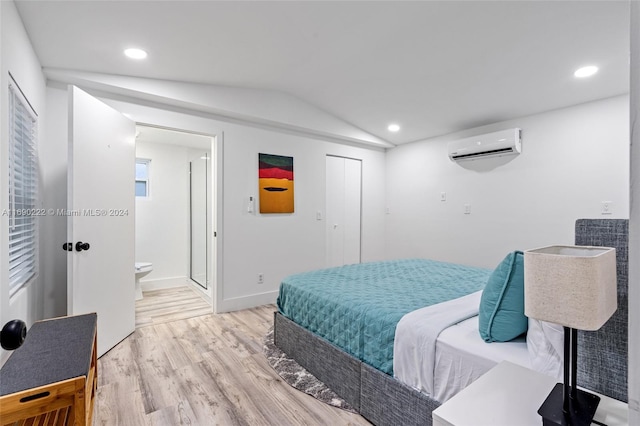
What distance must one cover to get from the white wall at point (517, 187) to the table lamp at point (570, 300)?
2762mm

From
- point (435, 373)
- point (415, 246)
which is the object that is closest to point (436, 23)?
point (435, 373)

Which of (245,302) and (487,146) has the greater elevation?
(487,146)

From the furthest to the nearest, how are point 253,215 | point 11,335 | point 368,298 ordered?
point 253,215
point 368,298
point 11,335

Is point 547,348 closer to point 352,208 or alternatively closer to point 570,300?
point 570,300

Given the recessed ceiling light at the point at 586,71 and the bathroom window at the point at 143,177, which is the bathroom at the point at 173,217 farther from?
the recessed ceiling light at the point at 586,71

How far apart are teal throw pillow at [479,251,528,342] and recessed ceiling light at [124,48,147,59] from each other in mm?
2843

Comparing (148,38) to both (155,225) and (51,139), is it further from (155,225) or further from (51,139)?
(155,225)

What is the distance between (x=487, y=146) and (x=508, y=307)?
9.31 feet

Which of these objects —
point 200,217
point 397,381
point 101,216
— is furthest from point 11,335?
point 200,217

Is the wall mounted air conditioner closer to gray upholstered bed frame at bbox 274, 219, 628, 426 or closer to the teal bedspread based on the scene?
the teal bedspread

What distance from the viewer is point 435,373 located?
1.43 m

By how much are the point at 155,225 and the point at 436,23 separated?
423cm

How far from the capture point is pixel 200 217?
4434mm

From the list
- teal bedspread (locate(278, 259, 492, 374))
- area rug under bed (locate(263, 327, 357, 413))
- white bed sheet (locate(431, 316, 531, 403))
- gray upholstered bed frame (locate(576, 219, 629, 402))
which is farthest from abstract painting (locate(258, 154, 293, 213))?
gray upholstered bed frame (locate(576, 219, 629, 402))
